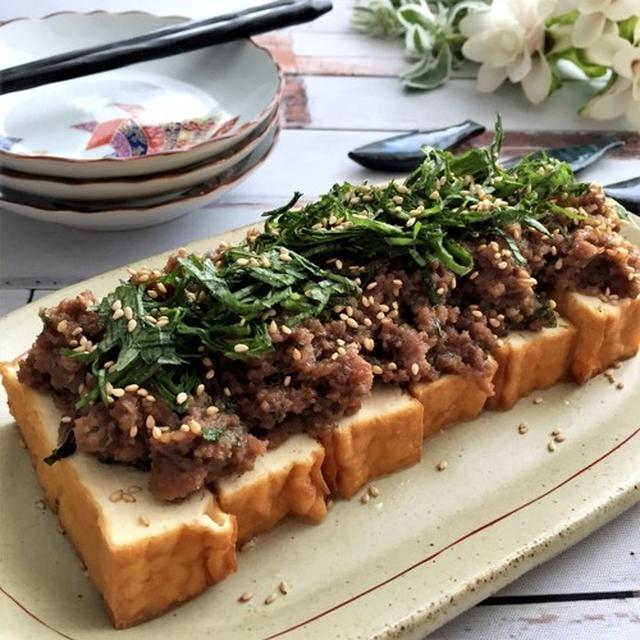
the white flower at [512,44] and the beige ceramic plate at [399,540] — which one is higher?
the white flower at [512,44]

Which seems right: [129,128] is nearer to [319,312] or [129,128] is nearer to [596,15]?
[319,312]

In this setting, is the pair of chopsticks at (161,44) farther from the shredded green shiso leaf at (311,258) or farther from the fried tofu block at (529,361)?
the fried tofu block at (529,361)

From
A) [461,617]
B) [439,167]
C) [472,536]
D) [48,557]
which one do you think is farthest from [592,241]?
[48,557]

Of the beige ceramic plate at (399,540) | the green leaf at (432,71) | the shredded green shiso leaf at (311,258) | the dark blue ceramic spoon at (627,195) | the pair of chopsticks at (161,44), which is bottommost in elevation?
the beige ceramic plate at (399,540)

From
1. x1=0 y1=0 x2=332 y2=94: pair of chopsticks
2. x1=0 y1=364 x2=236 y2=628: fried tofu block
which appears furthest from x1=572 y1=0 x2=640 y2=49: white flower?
x1=0 y1=364 x2=236 y2=628: fried tofu block

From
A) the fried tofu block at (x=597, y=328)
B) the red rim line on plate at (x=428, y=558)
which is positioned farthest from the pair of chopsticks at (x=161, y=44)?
the red rim line on plate at (x=428, y=558)

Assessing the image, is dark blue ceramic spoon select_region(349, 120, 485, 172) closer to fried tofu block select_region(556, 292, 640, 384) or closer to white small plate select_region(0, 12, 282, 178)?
white small plate select_region(0, 12, 282, 178)
